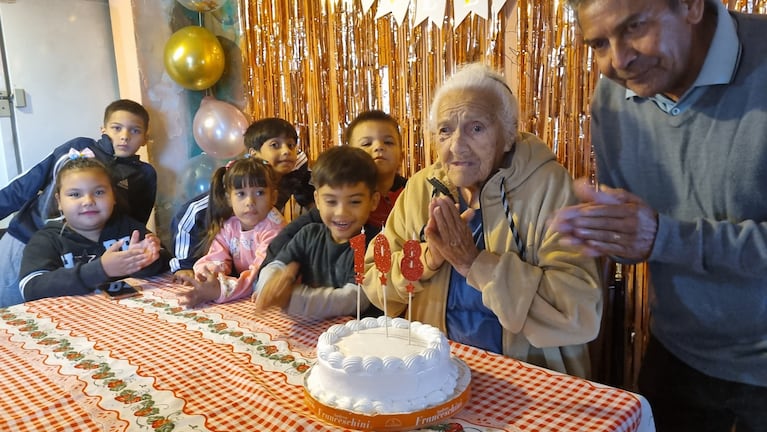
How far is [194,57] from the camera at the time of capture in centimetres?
379

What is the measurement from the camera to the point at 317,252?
2014 mm

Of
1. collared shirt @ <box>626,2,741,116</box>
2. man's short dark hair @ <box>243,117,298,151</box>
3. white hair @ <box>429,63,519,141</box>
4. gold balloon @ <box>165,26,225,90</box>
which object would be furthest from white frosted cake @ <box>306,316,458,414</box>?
gold balloon @ <box>165,26,225,90</box>

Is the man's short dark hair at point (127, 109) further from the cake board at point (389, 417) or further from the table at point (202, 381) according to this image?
the cake board at point (389, 417)

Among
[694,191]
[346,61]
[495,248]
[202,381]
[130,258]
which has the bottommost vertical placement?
[202,381]

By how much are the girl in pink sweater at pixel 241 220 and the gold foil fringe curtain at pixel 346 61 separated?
81 cm

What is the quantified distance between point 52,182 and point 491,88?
2.89 metres

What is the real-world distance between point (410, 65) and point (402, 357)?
1.95m

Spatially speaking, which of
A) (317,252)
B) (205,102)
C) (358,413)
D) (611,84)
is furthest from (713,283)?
(205,102)

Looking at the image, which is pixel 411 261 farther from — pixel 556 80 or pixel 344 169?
pixel 556 80

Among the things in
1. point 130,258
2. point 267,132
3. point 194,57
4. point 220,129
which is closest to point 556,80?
point 267,132

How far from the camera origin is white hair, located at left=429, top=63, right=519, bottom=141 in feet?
5.45

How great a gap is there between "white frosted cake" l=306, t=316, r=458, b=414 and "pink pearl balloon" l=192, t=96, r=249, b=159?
108 inches

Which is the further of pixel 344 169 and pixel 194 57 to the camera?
pixel 194 57

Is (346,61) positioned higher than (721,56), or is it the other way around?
(346,61)
